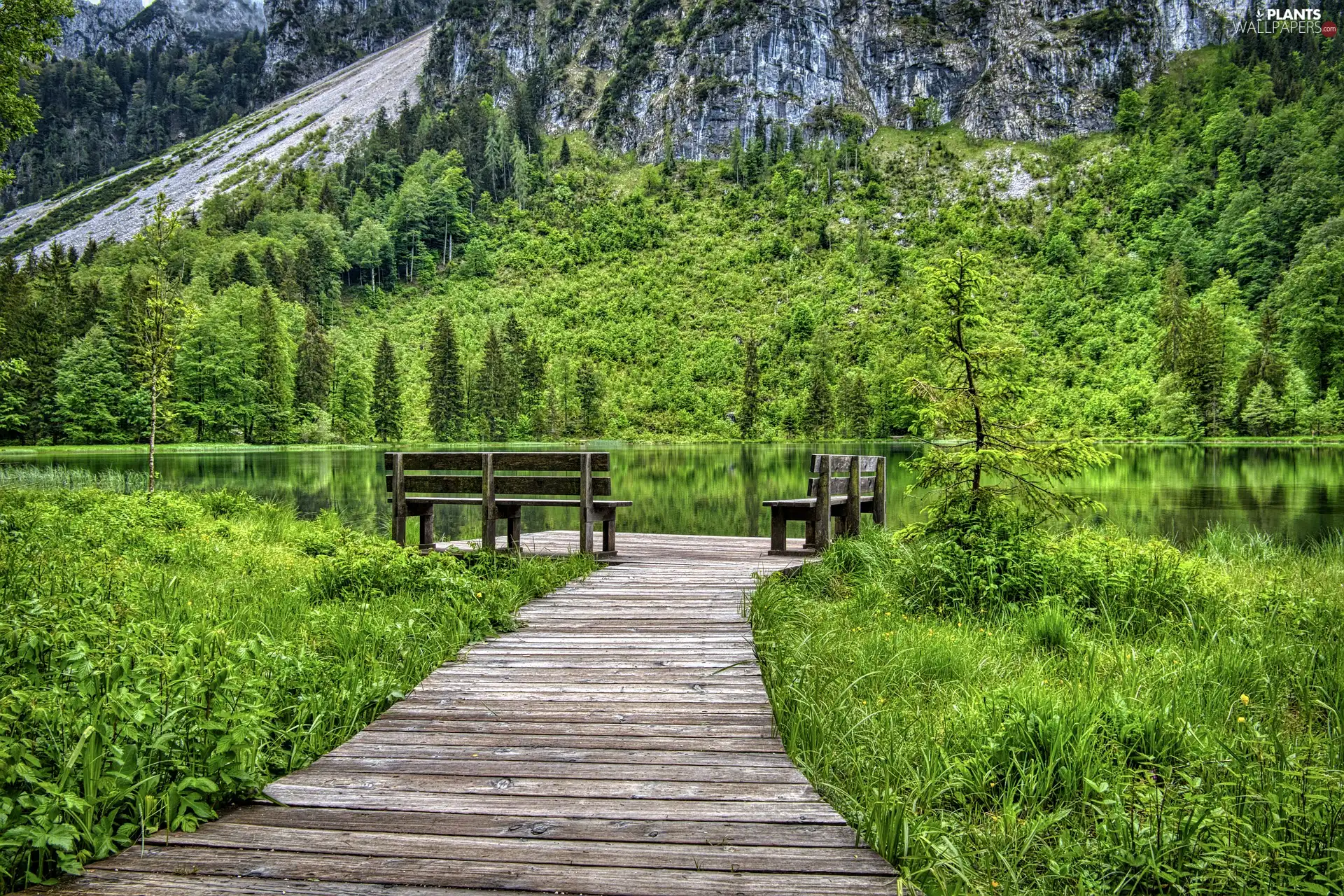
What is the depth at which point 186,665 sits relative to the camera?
3477 mm

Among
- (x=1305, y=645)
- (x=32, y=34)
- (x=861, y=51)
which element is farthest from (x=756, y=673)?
(x=861, y=51)

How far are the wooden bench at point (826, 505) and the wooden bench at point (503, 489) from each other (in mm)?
2271

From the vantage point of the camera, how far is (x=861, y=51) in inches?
6216

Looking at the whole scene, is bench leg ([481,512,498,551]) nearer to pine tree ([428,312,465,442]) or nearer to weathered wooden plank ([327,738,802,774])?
weathered wooden plank ([327,738,802,774])

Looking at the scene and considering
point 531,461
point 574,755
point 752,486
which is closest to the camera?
point 574,755

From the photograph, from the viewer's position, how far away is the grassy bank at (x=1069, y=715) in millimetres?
2539

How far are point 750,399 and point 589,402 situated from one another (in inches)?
651

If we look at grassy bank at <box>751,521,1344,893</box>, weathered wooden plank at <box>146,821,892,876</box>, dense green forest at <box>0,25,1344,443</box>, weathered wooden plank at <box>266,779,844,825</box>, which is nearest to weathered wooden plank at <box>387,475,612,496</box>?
grassy bank at <box>751,521,1344,893</box>

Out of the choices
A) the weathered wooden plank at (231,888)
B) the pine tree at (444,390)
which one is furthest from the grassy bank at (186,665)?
the pine tree at (444,390)

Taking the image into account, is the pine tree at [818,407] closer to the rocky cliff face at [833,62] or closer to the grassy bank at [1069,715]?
the grassy bank at [1069,715]

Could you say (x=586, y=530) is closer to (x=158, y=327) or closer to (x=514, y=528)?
(x=514, y=528)

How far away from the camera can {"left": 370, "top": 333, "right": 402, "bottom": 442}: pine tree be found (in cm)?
6438

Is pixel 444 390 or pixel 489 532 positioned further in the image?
pixel 444 390

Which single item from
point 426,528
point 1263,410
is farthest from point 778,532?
point 1263,410
